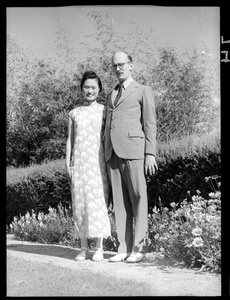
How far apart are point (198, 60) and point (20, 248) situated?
330 centimetres

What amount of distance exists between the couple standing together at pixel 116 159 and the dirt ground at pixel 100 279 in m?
0.23

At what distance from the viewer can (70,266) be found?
17.3ft

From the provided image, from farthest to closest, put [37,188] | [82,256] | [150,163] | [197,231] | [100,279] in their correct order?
[37,188] < [82,256] < [150,163] < [197,231] < [100,279]

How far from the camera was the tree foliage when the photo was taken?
721cm

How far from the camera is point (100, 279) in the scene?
4754mm

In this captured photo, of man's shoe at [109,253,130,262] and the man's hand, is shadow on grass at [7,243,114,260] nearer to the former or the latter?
man's shoe at [109,253,130,262]

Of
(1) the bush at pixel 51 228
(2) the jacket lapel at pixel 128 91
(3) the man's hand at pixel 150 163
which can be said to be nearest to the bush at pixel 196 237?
(3) the man's hand at pixel 150 163

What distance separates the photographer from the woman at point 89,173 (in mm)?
5375

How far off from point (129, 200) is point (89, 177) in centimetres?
47

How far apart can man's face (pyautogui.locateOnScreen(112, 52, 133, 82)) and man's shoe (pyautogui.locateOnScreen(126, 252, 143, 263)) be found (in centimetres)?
173

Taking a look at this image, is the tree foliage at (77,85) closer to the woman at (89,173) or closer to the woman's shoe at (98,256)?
the woman at (89,173)

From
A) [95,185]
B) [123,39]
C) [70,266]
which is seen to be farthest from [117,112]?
[123,39]

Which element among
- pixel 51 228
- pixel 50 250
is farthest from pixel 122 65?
pixel 51 228

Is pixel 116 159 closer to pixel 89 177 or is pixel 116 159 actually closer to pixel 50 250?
pixel 89 177
